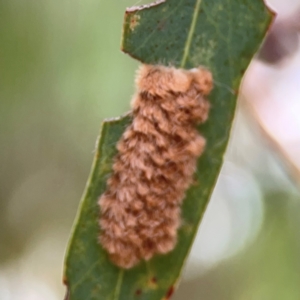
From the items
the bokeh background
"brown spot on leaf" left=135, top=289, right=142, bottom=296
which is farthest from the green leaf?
the bokeh background

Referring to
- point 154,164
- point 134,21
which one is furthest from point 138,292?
point 134,21

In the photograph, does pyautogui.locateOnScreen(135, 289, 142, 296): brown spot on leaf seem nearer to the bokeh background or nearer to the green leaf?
the green leaf

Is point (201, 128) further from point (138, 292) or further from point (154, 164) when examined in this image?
point (138, 292)

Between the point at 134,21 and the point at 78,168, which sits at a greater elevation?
the point at 134,21

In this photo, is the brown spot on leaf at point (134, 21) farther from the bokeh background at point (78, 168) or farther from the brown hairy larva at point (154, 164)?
the bokeh background at point (78, 168)

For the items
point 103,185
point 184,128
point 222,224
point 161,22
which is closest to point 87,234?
point 103,185
